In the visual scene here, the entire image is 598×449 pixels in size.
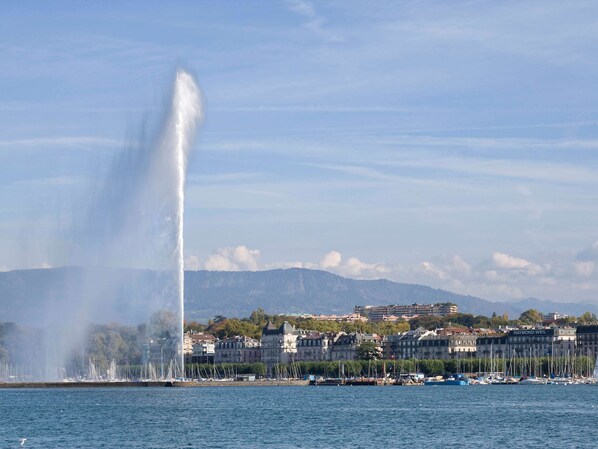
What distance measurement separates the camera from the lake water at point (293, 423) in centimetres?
5166

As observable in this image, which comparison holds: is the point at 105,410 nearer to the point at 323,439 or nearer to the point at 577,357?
the point at 323,439

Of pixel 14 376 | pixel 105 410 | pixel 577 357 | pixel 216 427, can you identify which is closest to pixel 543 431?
pixel 216 427

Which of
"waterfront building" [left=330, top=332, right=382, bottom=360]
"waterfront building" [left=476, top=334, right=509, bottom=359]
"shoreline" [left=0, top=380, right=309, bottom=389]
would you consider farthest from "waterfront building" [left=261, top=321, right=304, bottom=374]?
"shoreline" [left=0, top=380, right=309, bottom=389]

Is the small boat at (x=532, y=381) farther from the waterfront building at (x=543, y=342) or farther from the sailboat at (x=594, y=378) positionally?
the waterfront building at (x=543, y=342)

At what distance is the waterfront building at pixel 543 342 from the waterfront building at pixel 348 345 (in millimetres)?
21039

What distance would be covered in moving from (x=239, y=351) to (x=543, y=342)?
156ft

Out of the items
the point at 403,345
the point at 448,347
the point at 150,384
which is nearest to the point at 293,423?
the point at 150,384

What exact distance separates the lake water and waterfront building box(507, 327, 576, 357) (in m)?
80.6

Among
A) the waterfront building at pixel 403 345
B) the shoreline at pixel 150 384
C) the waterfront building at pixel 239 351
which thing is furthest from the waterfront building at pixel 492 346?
the shoreline at pixel 150 384

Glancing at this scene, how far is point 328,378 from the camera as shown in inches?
6309

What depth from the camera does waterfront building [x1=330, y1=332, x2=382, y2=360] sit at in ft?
602

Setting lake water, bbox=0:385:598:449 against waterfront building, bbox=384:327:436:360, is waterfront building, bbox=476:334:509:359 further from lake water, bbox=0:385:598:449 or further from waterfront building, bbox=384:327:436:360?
lake water, bbox=0:385:598:449

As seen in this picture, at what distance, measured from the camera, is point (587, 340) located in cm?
17288

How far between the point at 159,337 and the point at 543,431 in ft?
194
